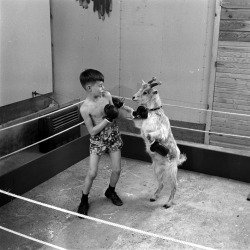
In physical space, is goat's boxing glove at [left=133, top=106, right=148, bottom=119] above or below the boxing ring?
above

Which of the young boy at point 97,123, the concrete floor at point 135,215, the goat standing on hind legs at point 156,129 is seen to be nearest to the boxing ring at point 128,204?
the concrete floor at point 135,215

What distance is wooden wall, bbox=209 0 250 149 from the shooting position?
6.11 metres

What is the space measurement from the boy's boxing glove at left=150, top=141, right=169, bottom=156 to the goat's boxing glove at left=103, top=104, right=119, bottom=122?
63 centimetres

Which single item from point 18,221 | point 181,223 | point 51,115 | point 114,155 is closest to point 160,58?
point 51,115

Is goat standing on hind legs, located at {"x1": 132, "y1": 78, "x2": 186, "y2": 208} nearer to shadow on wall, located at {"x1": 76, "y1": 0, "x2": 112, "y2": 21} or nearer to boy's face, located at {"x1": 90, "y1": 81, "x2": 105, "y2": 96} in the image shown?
boy's face, located at {"x1": 90, "y1": 81, "x2": 105, "y2": 96}

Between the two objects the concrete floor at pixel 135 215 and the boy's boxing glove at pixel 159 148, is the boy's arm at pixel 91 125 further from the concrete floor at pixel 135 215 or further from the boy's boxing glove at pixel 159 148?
the concrete floor at pixel 135 215

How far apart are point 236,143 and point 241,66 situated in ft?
4.44

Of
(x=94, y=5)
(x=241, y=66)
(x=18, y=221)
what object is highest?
(x=94, y=5)

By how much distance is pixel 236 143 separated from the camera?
6.67 meters

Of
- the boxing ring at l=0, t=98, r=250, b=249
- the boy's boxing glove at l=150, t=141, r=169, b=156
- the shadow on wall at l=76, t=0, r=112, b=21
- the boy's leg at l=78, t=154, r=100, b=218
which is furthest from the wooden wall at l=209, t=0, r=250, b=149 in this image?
the boy's leg at l=78, t=154, r=100, b=218

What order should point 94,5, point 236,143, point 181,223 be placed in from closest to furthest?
point 181,223, point 236,143, point 94,5

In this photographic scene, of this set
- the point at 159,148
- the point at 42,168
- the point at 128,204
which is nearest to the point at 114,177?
the point at 128,204

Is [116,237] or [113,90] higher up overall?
[113,90]

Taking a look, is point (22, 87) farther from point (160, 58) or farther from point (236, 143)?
point (236, 143)
